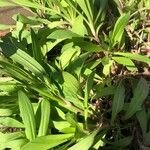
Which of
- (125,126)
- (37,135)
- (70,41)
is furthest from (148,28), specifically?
(37,135)

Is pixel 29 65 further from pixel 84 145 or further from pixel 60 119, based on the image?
pixel 84 145

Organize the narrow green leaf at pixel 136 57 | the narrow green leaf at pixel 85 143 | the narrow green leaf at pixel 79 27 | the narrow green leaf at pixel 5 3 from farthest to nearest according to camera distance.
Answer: the narrow green leaf at pixel 5 3 → the narrow green leaf at pixel 79 27 → the narrow green leaf at pixel 136 57 → the narrow green leaf at pixel 85 143

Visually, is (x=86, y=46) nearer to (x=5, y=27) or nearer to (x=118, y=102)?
(x=118, y=102)

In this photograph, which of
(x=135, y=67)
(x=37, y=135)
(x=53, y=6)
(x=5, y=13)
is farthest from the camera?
(x=5, y=13)

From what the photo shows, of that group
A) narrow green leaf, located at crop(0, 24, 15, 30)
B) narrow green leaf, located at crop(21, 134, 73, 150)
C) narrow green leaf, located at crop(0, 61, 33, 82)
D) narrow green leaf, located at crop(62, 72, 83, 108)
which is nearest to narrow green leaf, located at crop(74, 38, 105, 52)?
narrow green leaf, located at crop(62, 72, 83, 108)

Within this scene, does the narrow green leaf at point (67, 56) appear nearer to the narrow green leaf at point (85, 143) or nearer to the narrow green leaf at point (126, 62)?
the narrow green leaf at point (126, 62)

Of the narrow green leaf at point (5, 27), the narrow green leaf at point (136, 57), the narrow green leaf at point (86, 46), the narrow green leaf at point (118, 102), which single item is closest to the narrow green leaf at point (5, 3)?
the narrow green leaf at point (5, 27)

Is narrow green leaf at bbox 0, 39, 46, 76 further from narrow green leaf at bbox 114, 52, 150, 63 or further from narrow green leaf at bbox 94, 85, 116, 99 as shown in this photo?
narrow green leaf at bbox 114, 52, 150, 63

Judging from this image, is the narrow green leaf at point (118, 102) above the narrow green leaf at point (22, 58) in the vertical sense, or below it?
below
